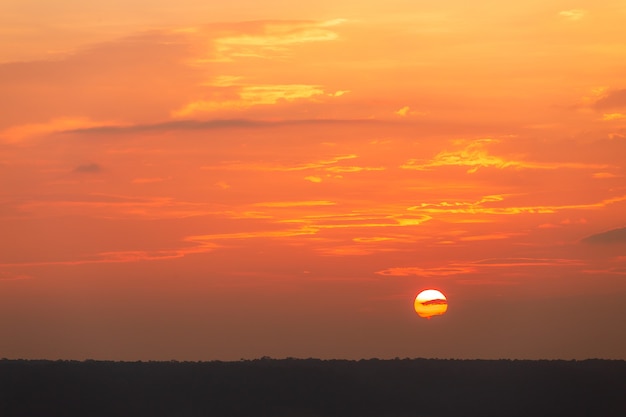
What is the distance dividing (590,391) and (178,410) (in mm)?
22861

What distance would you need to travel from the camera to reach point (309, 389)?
2288 inches

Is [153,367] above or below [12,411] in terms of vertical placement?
above

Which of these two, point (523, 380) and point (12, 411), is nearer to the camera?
point (12, 411)

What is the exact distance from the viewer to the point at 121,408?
173ft

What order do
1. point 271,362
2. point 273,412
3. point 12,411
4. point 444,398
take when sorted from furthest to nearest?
point 271,362 → point 444,398 → point 273,412 → point 12,411

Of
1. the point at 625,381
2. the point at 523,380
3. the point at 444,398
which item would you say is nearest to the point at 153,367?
the point at 444,398

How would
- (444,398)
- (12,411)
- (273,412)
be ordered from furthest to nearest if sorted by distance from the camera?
(444,398), (273,412), (12,411)

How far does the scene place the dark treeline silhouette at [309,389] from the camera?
174 feet

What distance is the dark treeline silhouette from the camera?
53.1m

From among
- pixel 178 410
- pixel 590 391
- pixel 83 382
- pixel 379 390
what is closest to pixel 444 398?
pixel 379 390

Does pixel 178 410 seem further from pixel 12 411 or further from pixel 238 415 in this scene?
pixel 12 411

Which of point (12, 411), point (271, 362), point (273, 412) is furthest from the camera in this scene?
point (271, 362)

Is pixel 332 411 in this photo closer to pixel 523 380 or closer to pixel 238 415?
pixel 238 415

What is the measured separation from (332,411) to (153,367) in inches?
434
